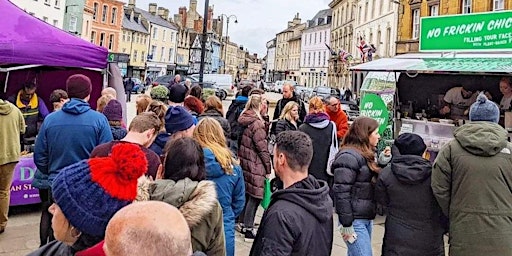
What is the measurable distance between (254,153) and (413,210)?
2488mm

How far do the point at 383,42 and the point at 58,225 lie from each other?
38.3 m

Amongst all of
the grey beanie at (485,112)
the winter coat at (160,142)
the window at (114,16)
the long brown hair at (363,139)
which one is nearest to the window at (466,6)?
the grey beanie at (485,112)

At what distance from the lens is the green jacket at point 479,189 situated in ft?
11.3

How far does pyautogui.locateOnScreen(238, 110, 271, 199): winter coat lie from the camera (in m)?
5.62

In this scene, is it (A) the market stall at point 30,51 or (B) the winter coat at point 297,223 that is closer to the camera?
(B) the winter coat at point 297,223

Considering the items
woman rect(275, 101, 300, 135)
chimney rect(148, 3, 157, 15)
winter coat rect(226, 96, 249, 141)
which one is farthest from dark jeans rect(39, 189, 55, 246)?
chimney rect(148, 3, 157, 15)

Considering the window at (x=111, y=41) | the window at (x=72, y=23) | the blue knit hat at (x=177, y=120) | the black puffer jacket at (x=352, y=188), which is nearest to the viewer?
the black puffer jacket at (x=352, y=188)

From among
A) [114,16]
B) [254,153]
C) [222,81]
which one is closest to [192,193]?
[254,153]

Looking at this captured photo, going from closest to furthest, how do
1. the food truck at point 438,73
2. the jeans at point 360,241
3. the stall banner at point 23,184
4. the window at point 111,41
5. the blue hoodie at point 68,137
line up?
the jeans at point 360,241, the blue hoodie at point 68,137, the stall banner at point 23,184, the food truck at point 438,73, the window at point 111,41

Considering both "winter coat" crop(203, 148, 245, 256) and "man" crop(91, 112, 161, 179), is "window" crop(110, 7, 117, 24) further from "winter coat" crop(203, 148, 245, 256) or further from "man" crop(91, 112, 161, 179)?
"winter coat" crop(203, 148, 245, 256)

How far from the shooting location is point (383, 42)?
37.7 m

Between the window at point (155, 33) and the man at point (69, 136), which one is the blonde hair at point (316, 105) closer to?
the man at point (69, 136)

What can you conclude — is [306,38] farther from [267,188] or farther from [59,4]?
[267,188]

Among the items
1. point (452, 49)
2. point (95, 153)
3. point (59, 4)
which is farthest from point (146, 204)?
point (59, 4)
